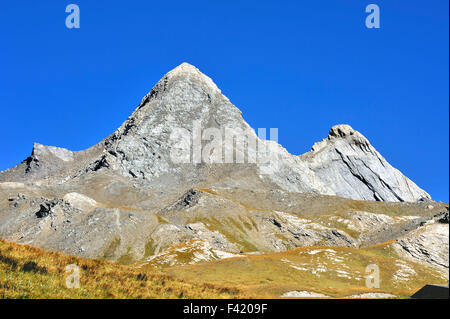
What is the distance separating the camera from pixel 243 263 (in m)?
60.8

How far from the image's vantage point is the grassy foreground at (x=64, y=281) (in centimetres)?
1785

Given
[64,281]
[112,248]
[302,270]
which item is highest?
[112,248]

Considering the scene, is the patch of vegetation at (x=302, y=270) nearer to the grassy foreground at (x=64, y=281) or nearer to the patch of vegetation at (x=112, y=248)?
the grassy foreground at (x=64, y=281)

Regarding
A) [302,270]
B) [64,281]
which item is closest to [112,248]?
[302,270]

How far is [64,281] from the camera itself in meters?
19.8

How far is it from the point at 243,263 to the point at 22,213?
382 feet

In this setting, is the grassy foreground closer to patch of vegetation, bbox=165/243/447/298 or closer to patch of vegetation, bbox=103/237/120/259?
patch of vegetation, bbox=165/243/447/298

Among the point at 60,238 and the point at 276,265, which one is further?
the point at 60,238

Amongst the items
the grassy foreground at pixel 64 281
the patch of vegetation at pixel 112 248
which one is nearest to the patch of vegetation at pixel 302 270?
the grassy foreground at pixel 64 281

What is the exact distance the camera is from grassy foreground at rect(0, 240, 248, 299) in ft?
58.6

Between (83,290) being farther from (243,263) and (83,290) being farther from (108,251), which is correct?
(108,251)

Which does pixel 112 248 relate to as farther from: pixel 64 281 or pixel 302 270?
pixel 64 281
